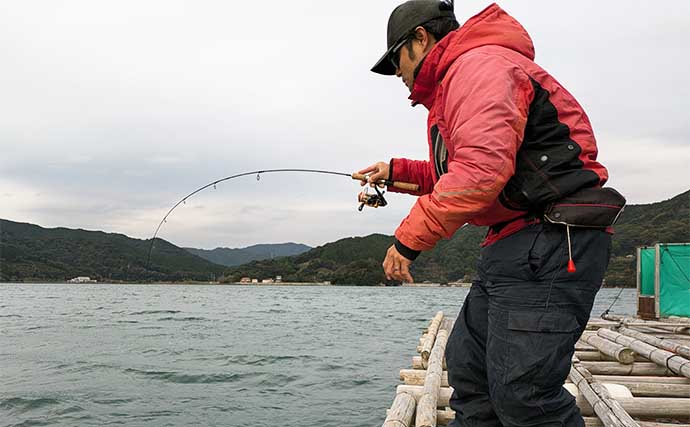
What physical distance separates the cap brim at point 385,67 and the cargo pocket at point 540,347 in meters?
1.27

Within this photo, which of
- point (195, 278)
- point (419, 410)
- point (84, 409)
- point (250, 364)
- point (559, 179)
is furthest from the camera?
point (195, 278)

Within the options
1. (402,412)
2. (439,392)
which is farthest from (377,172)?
(439,392)

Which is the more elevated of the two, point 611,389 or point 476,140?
point 476,140

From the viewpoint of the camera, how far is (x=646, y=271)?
16.6 meters

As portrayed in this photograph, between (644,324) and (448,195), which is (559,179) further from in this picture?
(644,324)

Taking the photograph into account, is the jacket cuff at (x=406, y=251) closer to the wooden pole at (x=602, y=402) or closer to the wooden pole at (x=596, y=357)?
the wooden pole at (x=602, y=402)

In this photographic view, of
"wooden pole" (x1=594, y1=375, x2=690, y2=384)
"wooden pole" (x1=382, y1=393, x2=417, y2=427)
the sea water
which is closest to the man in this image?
"wooden pole" (x1=382, y1=393, x2=417, y2=427)

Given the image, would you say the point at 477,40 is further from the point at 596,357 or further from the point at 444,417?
the point at 596,357

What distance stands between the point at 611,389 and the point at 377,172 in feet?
10.5

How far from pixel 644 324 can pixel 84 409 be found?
11.4 metres

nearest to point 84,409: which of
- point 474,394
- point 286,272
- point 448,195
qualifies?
point 474,394

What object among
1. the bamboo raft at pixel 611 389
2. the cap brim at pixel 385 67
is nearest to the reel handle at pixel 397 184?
the cap brim at pixel 385 67

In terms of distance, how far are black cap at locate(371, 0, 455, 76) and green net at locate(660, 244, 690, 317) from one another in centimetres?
1431

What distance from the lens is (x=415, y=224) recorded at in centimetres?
231
